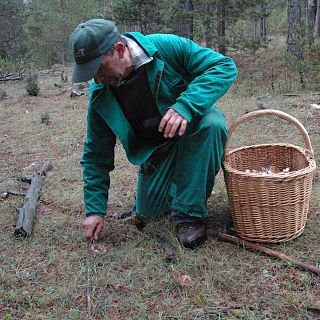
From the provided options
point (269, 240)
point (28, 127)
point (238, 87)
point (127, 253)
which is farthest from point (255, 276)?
point (238, 87)

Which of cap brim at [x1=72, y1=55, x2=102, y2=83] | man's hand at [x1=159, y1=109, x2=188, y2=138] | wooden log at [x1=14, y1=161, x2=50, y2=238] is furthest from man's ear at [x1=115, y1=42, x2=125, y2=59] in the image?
wooden log at [x1=14, y1=161, x2=50, y2=238]

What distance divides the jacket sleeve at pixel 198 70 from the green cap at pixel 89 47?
370 millimetres

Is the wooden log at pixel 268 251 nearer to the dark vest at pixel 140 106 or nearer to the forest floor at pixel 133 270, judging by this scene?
the forest floor at pixel 133 270

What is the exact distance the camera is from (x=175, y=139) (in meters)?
→ 2.47

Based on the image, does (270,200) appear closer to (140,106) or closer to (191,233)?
(191,233)

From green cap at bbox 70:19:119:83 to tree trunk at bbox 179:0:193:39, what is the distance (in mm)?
9207

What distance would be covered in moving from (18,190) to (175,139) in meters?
1.72

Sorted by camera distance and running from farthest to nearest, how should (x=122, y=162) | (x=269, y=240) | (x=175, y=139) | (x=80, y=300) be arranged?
(x=122, y=162)
(x=175, y=139)
(x=269, y=240)
(x=80, y=300)

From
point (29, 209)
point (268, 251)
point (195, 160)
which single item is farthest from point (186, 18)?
point (268, 251)

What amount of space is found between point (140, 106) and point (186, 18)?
30.6 feet

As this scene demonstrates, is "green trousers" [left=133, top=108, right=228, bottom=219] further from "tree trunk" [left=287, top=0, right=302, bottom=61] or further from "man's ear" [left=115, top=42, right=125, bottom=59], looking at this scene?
"tree trunk" [left=287, top=0, right=302, bottom=61]

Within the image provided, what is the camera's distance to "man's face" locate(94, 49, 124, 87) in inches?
80.4

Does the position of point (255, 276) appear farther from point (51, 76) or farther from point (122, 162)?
point (51, 76)

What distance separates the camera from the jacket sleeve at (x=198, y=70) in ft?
6.91
